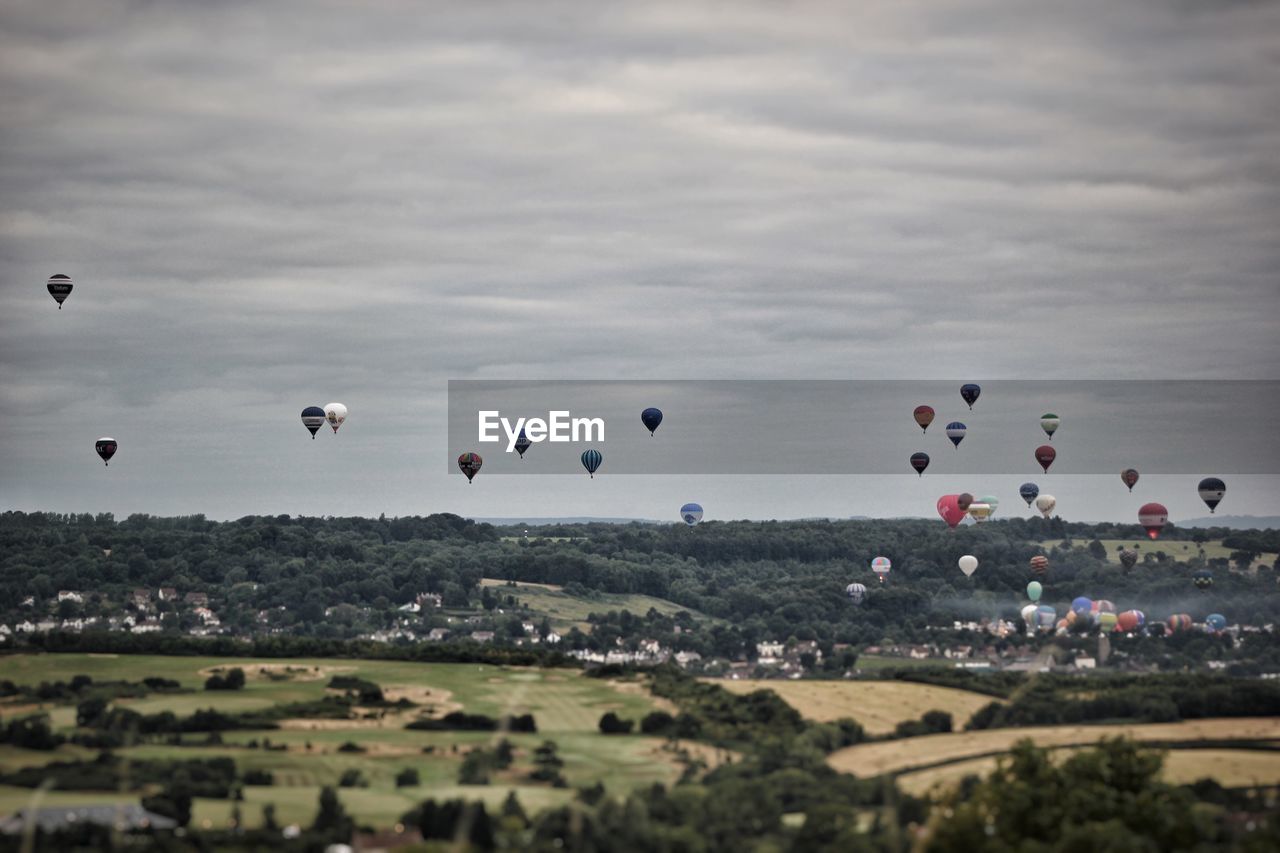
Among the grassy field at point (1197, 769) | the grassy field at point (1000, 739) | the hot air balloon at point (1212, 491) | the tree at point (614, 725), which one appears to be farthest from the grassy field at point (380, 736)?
the hot air balloon at point (1212, 491)

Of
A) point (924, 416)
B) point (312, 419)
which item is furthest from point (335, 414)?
point (924, 416)

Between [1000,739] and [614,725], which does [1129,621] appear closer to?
[1000,739]

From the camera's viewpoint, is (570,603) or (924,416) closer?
(924,416)

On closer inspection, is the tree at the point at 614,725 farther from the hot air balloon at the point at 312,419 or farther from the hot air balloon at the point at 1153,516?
the hot air balloon at the point at 1153,516

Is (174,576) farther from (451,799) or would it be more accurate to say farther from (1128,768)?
(1128,768)

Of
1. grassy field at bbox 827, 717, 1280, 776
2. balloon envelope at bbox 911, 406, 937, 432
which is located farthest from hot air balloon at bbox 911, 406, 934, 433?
grassy field at bbox 827, 717, 1280, 776

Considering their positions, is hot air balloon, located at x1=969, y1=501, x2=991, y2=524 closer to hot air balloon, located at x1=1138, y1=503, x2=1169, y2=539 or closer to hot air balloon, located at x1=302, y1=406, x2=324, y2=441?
hot air balloon, located at x1=1138, y1=503, x2=1169, y2=539
